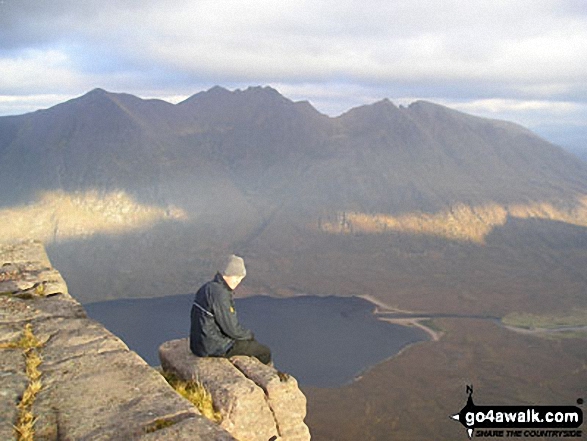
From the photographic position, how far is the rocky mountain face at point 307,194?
308 ft

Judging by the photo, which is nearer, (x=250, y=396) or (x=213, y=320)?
(x=250, y=396)

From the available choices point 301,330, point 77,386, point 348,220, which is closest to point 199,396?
point 77,386

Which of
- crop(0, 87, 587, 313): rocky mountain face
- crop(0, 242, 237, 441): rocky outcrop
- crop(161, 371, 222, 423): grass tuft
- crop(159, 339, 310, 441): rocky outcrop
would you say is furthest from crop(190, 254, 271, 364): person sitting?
crop(0, 87, 587, 313): rocky mountain face

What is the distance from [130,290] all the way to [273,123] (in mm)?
73349

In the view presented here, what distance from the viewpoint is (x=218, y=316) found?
7.65 meters

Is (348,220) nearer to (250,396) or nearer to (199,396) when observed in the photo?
(250,396)

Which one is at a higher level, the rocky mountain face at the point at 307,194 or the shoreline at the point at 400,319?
the rocky mountain face at the point at 307,194

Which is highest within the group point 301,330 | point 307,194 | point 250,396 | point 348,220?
point 250,396

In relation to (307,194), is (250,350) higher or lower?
higher

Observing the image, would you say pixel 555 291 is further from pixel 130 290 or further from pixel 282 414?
pixel 282 414

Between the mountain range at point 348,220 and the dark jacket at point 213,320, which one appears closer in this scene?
the dark jacket at point 213,320

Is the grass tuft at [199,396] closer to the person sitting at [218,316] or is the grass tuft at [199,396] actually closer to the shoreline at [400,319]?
the person sitting at [218,316]

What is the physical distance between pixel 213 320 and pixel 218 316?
123 mm

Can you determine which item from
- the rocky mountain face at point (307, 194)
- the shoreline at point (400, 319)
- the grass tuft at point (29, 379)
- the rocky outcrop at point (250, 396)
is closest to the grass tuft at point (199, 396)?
the rocky outcrop at point (250, 396)
